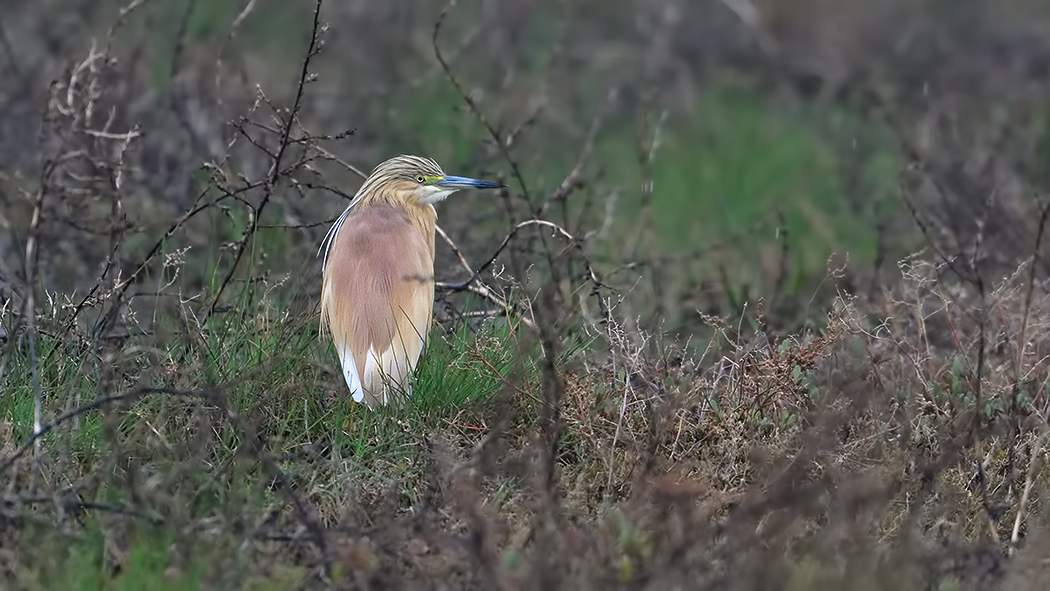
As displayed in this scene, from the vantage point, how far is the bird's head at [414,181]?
5043mm

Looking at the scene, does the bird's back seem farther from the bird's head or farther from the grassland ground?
the bird's head

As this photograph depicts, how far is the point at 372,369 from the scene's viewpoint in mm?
4328

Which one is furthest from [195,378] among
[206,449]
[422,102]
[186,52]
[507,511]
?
[422,102]

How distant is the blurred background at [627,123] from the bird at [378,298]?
56 centimetres

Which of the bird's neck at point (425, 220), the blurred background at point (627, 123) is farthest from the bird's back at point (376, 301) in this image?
the blurred background at point (627, 123)

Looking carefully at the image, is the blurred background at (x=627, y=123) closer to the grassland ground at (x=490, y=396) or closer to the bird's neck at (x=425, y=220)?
the grassland ground at (x=490, y=396)

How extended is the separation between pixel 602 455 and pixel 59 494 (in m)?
1.32

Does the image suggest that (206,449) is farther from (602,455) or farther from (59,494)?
(602,455)

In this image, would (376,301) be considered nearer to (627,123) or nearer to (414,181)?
(414,181)

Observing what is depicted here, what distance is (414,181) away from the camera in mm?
5098

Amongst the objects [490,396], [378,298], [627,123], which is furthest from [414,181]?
[627,123]

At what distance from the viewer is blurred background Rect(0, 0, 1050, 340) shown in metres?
6.20

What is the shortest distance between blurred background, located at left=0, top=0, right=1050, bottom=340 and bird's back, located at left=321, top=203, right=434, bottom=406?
1.88ft

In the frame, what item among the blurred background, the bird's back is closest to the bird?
the bird's back
